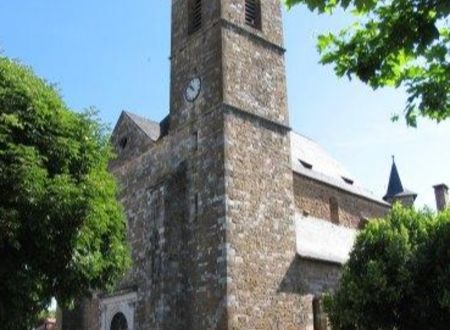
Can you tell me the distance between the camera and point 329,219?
25875 mm

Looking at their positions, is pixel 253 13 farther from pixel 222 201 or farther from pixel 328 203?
pixel 328 203

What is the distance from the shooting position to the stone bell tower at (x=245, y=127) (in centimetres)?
1908

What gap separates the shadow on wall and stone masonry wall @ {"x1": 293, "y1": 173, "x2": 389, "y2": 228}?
9.62ft

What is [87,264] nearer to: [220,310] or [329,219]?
[220,310]

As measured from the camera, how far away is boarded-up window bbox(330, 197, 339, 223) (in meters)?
26.4

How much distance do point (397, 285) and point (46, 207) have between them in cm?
1021

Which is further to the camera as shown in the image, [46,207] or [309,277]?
[309,277]

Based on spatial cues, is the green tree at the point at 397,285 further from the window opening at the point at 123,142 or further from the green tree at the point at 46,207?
the window opening at the point at 123,142

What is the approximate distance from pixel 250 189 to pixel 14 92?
9.64 m

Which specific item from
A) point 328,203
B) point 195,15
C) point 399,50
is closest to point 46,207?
point 399,50

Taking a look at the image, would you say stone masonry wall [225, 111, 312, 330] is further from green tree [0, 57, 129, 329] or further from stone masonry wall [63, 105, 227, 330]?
green tree [0, 57, 129, 329]

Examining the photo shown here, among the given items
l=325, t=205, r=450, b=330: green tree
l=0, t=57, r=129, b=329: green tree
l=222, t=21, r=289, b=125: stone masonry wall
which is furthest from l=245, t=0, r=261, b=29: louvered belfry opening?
l=0, t=57, r=129, b=329: green tree

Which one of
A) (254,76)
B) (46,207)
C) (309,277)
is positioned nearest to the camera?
(46,207)

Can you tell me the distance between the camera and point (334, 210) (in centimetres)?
2667
